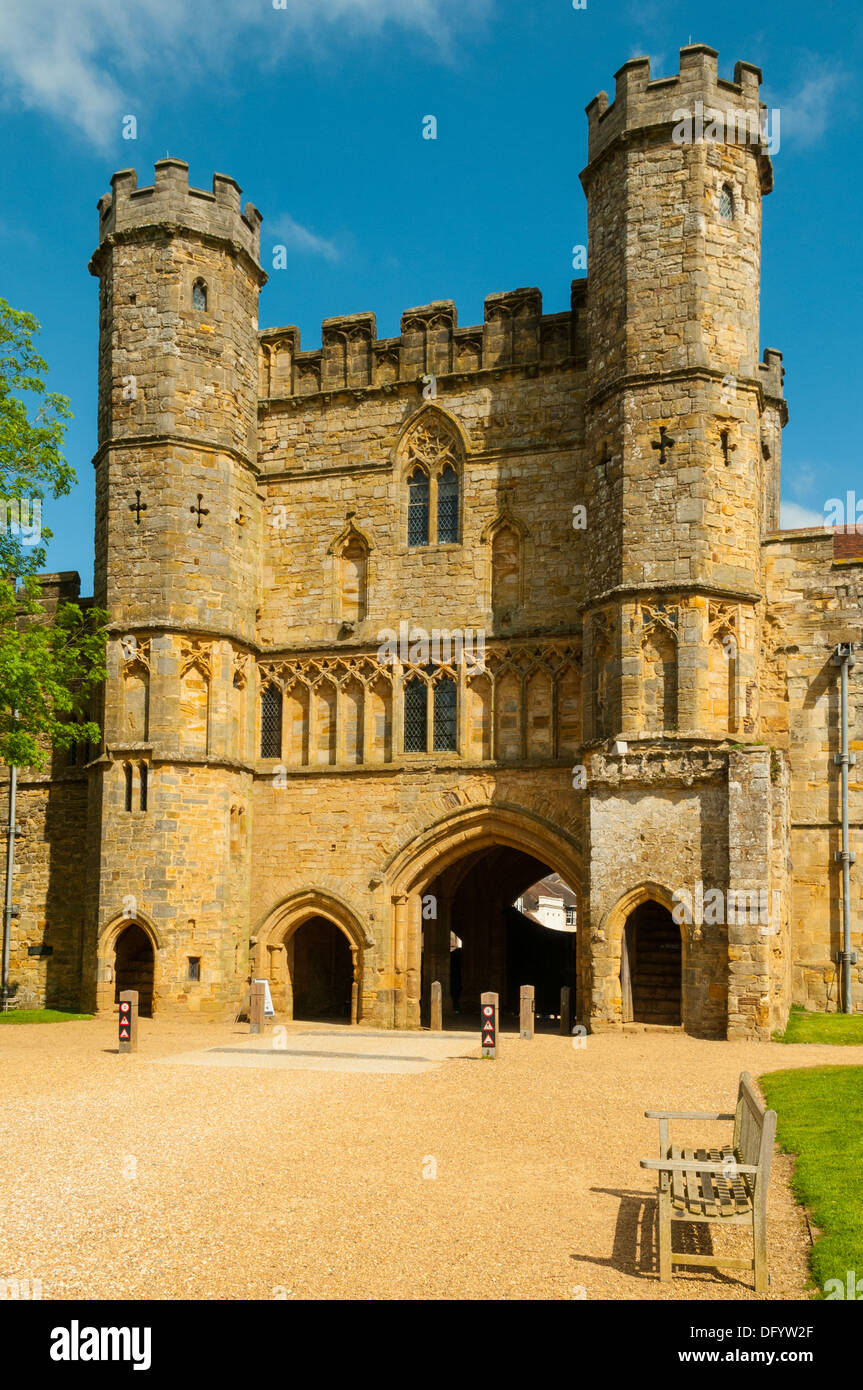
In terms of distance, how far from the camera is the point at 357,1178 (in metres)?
8.64

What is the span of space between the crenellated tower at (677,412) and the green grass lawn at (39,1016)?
9.72 metres

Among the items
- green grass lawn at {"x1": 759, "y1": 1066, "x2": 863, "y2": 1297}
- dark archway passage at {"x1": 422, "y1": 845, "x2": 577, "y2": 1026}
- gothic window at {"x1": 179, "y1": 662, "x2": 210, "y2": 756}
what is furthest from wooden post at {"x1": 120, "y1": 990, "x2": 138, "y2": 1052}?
green grass lawn at {"x1": 759, "y1": 1066, "x2": 863, "y2": 1297}

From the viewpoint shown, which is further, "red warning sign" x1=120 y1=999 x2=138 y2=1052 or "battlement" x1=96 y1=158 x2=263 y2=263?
"battlement" x1=96 y1=158 x2=263 y2=263

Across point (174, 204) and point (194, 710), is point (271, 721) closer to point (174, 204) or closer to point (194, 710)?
point (194, 710)

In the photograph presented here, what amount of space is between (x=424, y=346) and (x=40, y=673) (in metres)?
9.11

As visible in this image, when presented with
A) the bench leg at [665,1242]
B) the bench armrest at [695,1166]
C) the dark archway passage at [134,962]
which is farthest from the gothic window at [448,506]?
the bench leg at [665,1242]

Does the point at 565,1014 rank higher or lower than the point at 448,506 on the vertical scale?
lower

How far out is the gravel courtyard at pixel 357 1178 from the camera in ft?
21.3

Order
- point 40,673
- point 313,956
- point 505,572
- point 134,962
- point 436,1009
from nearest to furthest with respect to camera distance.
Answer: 1. point 40,673
2. point 436,1009
3. point 505,572
4. point 134,962
5. point 313,956

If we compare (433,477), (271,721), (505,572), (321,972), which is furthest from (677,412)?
(321,972)

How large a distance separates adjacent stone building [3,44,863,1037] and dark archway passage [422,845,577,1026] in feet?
0.71

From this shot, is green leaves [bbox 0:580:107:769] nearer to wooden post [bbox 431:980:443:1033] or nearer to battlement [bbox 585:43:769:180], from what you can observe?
wooden post [bbox 431:980:443:1033]

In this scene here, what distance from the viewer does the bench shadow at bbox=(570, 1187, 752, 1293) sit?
6559 millimetres
